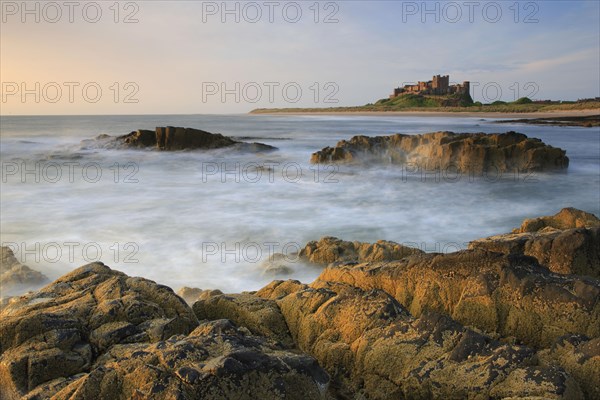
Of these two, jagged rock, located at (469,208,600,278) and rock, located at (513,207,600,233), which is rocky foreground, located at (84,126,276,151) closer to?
rock, located at (513,207,600,233)

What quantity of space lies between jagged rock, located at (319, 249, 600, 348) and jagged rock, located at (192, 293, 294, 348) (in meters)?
0.90

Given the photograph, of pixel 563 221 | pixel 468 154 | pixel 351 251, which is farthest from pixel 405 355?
pixel 468 154

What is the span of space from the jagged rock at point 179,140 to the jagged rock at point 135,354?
68.1ft

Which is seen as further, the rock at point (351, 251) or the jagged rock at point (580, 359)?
the rock at point (351, 251)

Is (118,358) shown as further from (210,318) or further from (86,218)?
(86,218)

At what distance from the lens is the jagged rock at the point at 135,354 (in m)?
2.33

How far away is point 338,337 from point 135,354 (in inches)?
51.5

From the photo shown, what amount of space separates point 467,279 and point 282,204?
8882mm

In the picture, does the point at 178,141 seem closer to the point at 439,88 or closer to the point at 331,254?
the point at 331,254

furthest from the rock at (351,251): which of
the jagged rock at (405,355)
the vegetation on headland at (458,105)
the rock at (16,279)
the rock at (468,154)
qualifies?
the vegetation on headland at (458,105)

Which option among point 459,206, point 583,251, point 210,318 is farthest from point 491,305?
point 459,206

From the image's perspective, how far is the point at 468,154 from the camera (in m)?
15.6

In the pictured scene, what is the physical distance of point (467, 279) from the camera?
354cm

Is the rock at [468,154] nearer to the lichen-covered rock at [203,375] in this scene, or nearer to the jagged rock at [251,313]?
the jagged rock at [251,313]
